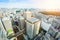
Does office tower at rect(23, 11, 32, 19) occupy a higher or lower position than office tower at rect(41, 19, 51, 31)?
higher

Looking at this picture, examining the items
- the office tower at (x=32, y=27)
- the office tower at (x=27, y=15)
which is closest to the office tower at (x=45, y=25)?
→ the office tower at (x=32, y=27)

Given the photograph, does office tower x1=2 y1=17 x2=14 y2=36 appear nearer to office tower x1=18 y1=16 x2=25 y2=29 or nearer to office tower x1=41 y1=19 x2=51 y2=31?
office tower x1=18 y1=16 x2=25 y2=29

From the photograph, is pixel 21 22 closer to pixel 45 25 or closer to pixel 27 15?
pixel 27 15

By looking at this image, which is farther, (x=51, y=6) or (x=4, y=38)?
(x=51, y=6)

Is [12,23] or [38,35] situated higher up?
[12,23]

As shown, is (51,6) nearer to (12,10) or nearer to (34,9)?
(34,9)

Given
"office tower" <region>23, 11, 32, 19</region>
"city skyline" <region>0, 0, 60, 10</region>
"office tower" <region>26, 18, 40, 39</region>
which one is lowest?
"office tower" <region>26, 18, 40, 39</region>

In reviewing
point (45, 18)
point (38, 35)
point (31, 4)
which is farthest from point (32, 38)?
point (31, 4)

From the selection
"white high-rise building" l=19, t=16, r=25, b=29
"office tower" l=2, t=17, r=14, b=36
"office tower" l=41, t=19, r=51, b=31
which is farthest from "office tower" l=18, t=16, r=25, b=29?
"office tower" l=41, t=19, r=51, b=31
